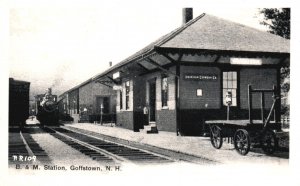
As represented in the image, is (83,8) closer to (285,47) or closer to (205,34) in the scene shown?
(205,34)

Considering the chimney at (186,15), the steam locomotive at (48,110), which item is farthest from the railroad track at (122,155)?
the steam locomotive at (48,110)

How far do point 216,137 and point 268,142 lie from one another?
1287mm

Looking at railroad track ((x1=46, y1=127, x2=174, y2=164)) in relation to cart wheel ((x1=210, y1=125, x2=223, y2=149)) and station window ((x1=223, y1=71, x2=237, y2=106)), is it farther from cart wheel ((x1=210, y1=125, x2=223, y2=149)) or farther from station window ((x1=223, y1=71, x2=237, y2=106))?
station window ((x1=223, y1=71, x2=237, y2=106))

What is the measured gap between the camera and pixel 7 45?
8.78 m

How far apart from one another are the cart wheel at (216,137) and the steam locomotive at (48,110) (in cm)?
1682

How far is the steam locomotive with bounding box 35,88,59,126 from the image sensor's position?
2434 cm

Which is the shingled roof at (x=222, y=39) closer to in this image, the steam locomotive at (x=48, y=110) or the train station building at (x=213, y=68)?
the train station building at (x=213, y=68)

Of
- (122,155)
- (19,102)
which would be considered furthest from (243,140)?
(19,102)

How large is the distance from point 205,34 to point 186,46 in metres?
1.12

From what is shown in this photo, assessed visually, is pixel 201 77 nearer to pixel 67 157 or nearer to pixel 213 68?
pixel 213 68

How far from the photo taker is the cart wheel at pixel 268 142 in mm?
7793

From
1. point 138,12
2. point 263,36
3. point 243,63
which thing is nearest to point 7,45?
point 138,12

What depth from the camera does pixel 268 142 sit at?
799 cm
